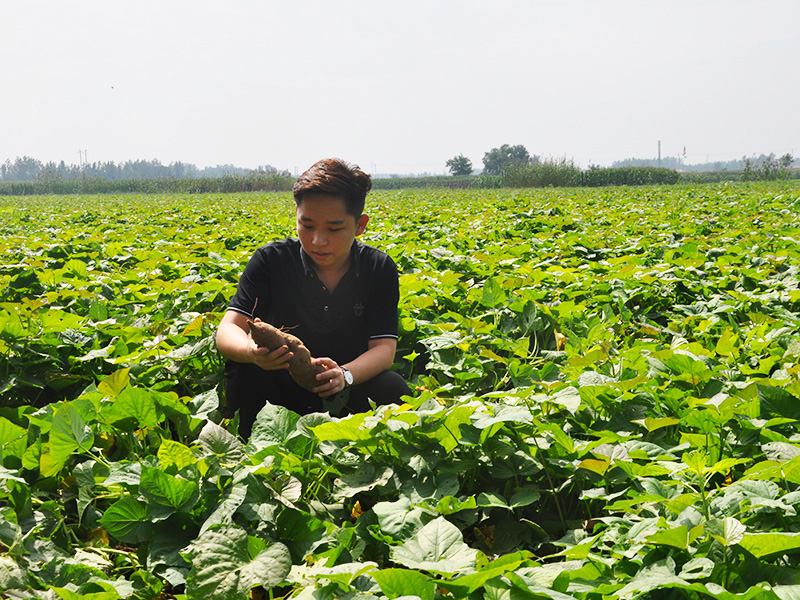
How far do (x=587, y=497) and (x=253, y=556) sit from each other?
841 millimetres

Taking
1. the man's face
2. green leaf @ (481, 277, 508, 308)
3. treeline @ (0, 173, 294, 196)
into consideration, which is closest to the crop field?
green leaf @ (481, 277, 508, 308)

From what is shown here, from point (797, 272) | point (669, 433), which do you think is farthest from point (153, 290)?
point (797, 272)

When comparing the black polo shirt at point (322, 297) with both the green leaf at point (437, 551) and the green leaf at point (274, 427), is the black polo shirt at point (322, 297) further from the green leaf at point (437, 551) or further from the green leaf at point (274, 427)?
the green leaf at point (437, 551)

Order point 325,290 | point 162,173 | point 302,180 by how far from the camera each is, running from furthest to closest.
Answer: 1. point 162,173
2. point 325,290
3. point 302,180

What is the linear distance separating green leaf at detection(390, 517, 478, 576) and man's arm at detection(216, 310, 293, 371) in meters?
1.11

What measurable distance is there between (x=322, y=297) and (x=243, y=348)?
1.59 feet

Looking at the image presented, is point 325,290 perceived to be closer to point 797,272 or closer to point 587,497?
point 587,497

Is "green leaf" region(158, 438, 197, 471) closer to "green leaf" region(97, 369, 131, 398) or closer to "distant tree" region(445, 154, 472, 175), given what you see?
"green leaf" region(97, 369, 131, 398)

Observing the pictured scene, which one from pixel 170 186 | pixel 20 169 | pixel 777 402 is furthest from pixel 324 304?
pixel 20 169

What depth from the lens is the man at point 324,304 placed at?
263cm

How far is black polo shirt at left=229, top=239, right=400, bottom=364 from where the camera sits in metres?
2.88

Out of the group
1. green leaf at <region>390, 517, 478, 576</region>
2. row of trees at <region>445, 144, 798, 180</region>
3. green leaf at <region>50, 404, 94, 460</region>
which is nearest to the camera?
green leaf at <region>390, 517, 478, 576</region>

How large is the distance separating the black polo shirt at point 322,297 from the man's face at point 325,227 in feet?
0.56

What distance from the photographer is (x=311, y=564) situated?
151 centimetres
